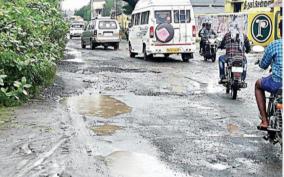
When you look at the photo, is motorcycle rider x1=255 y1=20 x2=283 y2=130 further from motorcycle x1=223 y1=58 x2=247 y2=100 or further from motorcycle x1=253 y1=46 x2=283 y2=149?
motorcycle x1=223 y1=58 x2=247 y2=100

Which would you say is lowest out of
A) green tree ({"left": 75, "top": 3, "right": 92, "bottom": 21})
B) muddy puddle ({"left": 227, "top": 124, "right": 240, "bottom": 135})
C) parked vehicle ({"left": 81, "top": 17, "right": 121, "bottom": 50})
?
muddy puddle ({"left": 227, "top": 124, "right": 240, "bottom": 135})

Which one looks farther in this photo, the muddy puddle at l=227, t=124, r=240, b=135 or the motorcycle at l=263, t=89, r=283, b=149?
the muddy puddle at l=227, t=124, r=240, b=135

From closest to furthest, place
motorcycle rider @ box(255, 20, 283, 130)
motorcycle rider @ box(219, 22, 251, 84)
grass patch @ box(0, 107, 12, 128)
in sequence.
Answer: motorcycle rider @ box(255, 20, 283, 130), grass patch @ box(0, 107, 12, 128), motorcycle rider @ box(219, 22, 251, 84)

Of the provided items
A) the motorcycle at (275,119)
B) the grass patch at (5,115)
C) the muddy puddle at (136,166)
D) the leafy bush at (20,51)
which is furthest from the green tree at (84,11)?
the muddy puddle at (136,166)

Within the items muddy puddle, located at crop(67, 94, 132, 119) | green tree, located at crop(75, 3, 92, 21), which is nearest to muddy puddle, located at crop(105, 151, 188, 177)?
muddy puddle, located at crop(67, 94, 132, 119)

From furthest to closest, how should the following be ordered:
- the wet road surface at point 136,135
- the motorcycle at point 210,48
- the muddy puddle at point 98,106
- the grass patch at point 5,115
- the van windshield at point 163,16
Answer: the motorcycle at point 210,48
the van windshield at point 163,16
the muddy puddle at point 98,106
the grass patch at point 5,115
the wet road surface at point 136,135

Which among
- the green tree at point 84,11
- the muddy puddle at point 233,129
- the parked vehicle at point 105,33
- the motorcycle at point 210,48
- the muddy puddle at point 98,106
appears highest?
the green tree at point 84,11

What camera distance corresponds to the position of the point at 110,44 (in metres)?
34.8

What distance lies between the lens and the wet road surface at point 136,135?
634cm

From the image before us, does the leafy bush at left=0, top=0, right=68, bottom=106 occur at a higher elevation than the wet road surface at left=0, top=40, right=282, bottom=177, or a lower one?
higher

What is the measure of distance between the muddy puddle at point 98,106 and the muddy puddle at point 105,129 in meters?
0.91

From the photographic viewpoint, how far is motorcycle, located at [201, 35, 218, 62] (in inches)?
920

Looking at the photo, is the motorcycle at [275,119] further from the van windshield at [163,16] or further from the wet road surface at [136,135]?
the van windshield at [163,16]

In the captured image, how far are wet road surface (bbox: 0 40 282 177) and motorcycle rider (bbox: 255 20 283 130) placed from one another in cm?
50
